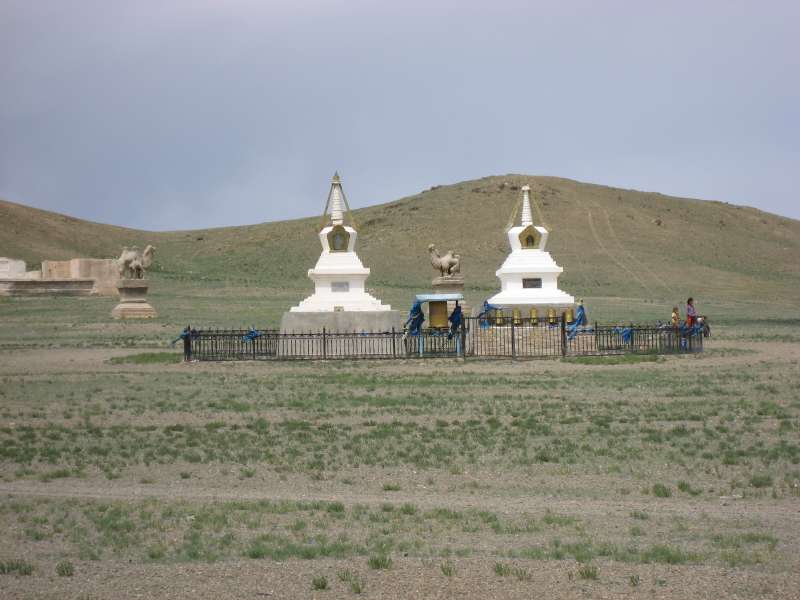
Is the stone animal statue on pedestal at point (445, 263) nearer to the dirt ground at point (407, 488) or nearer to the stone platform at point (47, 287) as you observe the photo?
the dirt ground at point (407, 488)

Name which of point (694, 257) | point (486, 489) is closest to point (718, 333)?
point (486, 489)

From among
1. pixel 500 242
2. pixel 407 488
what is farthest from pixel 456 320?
pixel 500 242

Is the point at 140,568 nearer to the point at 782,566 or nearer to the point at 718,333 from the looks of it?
the point at 782,566

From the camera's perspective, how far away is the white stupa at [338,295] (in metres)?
29.8

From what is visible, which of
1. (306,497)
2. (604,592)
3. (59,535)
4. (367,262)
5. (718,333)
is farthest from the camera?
(367,262)

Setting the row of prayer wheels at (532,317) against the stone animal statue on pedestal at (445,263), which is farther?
the stone animal statue on pedestal at (445,263)

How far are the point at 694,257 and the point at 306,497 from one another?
9024cm

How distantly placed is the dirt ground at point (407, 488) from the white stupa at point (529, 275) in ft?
26.5

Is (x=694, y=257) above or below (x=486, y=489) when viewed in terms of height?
above

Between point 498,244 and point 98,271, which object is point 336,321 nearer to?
point 98,271

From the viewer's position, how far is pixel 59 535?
34.5 ft

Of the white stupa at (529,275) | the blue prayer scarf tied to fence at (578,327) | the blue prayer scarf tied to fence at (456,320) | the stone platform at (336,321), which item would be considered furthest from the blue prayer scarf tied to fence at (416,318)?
the blue prayer scarf tied to fence at (578,327)

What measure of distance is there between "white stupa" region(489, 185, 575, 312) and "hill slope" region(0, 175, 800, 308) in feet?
124

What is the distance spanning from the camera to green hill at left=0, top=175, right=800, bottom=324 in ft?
265
